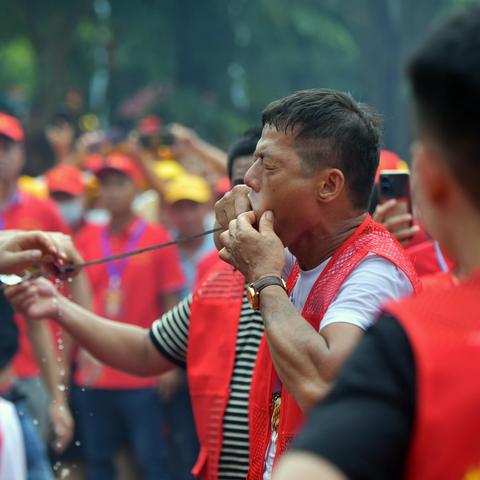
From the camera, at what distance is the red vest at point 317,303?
9.73 feet

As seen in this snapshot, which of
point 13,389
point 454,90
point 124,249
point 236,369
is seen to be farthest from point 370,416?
point 124,249

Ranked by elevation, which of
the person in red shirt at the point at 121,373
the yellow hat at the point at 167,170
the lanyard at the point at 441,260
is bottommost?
the person in red shirt at the point at 121,373

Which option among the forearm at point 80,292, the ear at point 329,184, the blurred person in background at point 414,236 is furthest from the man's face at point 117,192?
the ear at point 329,184

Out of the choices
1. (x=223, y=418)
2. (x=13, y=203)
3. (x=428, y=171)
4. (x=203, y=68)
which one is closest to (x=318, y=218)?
(x=223, y=418)

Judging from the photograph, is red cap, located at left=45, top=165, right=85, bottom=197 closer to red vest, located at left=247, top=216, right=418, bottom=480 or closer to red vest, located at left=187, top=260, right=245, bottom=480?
red vest, located at left=187, top=260, right=245, bottom=480

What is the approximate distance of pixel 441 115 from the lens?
1.72 meters

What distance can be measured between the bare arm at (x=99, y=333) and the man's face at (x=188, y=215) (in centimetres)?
419

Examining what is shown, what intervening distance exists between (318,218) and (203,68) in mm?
22363

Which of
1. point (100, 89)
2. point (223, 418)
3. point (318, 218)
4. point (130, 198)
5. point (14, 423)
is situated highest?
point (318, 218)

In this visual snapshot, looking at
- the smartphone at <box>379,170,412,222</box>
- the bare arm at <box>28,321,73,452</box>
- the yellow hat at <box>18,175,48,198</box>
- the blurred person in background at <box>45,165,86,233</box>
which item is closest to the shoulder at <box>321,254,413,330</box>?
the smartphone at <box>379,170,412,222</box>

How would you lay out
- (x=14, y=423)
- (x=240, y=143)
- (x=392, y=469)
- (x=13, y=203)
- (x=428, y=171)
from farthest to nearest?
(x=13, y=203) < (x=240, y=143) < (x=14, y=423) < (x=428, y=171) < (x=392, y=469)

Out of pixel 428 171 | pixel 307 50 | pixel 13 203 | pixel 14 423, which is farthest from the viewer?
pixel 307 50

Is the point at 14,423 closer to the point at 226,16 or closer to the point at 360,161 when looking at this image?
the point at 360,161

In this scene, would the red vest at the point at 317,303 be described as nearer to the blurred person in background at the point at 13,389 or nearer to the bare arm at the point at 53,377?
the blurred person in background at the point at 13,389
